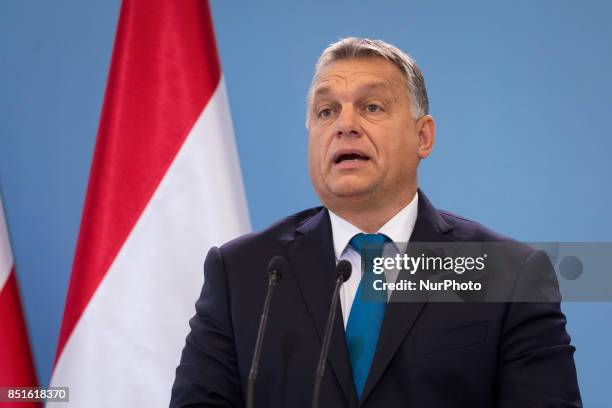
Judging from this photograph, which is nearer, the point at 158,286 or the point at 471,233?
the point at 471,233

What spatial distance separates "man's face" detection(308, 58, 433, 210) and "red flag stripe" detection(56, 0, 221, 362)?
2.02ft

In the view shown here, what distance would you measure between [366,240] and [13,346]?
1257mm

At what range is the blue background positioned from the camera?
109 inches

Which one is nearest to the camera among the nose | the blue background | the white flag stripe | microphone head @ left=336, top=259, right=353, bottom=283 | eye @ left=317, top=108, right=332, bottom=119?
microphone head @ left=336, top=259, right=353, bottom=283

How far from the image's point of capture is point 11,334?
242cm

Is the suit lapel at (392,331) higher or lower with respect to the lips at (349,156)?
lower

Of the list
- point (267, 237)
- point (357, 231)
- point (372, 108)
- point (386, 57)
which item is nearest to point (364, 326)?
point (357, 231)

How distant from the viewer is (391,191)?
6.21 ft

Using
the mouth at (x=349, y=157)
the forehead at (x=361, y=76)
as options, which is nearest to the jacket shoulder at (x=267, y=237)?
the mouth at (x=349, y=157)

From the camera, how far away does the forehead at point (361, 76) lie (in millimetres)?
1891

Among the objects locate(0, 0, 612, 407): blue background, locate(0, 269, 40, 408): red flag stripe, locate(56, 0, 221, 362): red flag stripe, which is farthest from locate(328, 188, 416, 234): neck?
locate(0, 269, 40, 408): red flag stripe

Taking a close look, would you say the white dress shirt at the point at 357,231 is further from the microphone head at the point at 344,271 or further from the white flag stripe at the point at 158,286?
the white flag stripe at the point at 158,286

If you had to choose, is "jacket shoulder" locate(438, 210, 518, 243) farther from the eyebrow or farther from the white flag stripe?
the white flag stripe

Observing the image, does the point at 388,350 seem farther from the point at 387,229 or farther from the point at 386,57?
the point at 386,57
